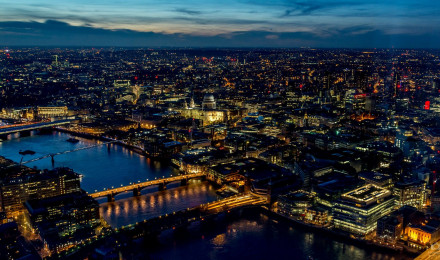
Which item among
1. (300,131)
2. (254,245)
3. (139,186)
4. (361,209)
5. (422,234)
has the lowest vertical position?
(254,245)

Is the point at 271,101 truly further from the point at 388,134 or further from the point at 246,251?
the point at 246,251

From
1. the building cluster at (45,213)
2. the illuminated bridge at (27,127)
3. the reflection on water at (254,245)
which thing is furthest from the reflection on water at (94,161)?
the reflection on water at (254,245)

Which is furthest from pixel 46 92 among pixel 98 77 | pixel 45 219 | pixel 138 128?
pixel 45 219

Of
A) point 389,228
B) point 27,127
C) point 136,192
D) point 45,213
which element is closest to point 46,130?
point 27,127

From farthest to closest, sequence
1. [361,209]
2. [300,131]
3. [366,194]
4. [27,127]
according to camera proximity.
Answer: [27,127] < [300,131] < [366,194] < [361,209]

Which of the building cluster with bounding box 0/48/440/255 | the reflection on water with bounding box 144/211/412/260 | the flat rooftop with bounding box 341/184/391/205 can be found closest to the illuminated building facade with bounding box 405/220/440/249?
the building cluster with bounding box 0/48/440/255

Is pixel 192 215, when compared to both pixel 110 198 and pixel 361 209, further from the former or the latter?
pixel 361 209

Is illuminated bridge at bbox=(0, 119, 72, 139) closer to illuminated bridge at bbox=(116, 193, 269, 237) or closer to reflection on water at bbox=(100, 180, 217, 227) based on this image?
reflection on water at bbox=(100, 180, 217, 227)

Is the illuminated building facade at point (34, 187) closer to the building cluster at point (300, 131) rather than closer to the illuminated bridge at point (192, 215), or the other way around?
the building cluster at point (300, 131)
